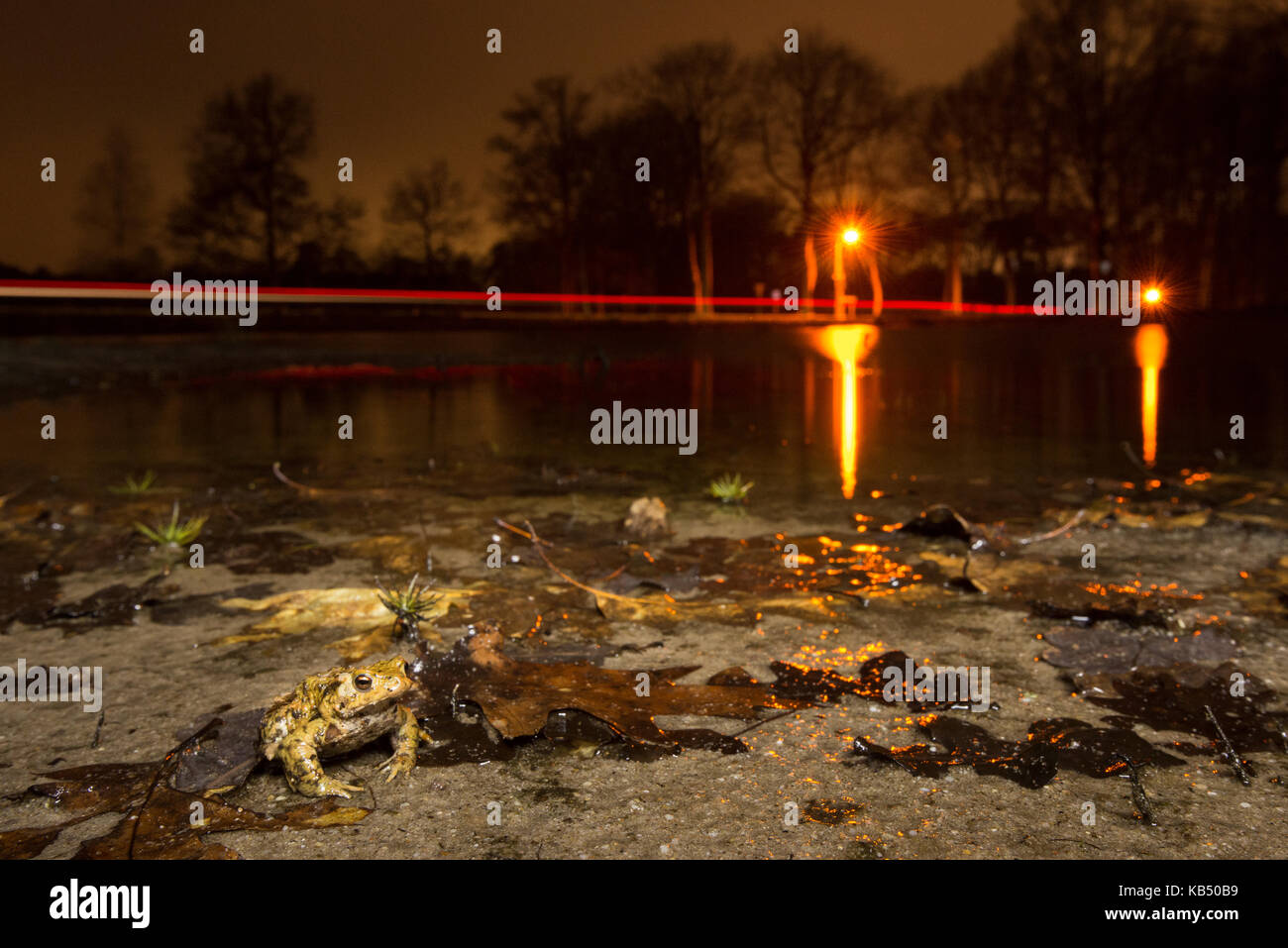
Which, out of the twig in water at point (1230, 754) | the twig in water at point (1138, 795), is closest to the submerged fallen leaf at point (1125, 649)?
the twig in water at point (1230, 754)

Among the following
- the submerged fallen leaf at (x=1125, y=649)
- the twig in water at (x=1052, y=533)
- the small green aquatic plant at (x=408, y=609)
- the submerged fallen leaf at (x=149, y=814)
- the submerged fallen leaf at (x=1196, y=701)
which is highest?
the twig in water at (x=1052, y=533)

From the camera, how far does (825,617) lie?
4.57 metres

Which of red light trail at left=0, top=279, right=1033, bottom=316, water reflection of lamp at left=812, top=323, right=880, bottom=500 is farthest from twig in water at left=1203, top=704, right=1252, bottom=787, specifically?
red light trail at left=0, top=279, right=1033, bottom=316

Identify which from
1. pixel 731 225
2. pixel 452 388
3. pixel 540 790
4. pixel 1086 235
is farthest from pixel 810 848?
pixel 731 225

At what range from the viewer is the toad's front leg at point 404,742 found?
10.1 ft

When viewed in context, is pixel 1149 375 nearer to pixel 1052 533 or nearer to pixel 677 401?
pixel 677 401

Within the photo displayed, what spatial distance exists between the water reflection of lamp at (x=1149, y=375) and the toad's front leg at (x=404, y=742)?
25.5ft

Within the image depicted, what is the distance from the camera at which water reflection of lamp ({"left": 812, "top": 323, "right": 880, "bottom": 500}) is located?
9.16 meters

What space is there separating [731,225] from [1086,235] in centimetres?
2316

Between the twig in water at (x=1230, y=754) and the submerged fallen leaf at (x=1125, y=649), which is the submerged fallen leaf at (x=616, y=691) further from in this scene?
the twig in water at (x=1230, y=754)

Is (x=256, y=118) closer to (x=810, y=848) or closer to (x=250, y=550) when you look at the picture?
(x=250, y=550)

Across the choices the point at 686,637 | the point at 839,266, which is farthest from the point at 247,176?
the point at 686,637

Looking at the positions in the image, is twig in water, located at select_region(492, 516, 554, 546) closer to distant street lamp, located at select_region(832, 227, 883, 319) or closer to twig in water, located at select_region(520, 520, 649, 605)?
twig in water, located at select_region(520, 520, 649, 605)

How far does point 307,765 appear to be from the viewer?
9.67 ft
